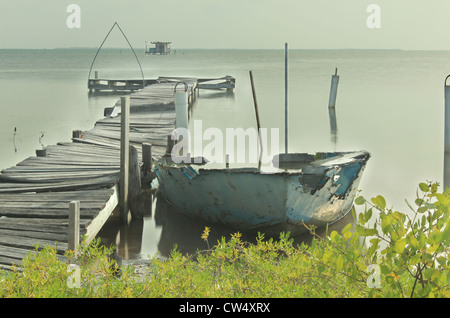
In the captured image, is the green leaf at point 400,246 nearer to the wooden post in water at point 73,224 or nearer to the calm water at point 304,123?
the wooden post in water at point 73,224

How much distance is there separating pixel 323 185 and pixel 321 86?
142ft

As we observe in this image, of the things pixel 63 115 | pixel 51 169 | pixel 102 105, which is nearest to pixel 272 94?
pixel 102 105

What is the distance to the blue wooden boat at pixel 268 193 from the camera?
980 centimetres

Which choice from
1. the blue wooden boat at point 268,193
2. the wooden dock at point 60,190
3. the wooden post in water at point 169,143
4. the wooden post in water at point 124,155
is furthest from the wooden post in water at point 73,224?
the wooden post in water at point 169,143

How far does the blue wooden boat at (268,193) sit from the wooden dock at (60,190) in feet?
4.43

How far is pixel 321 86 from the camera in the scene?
52344 millimetres

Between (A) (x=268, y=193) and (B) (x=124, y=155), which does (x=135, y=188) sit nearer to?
(B) (x=124, y=155)

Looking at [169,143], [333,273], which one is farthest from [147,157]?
[333,273]

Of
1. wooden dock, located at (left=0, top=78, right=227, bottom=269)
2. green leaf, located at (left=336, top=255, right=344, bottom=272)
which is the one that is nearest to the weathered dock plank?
wooden dock, located at (left=0, top=78, right=227, bottom=269)

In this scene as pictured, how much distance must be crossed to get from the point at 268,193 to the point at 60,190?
3.30 m

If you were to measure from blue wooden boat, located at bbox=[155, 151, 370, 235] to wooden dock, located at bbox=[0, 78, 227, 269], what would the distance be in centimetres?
135

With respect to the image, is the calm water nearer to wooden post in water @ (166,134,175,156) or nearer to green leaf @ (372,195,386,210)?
wooden post in water @ (166,134,175,156)

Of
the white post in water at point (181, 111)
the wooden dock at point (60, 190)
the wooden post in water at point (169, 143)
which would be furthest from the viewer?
the white post in water at point (181, 111)

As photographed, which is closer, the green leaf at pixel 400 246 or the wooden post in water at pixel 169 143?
the green leaf at pixel 400 246
